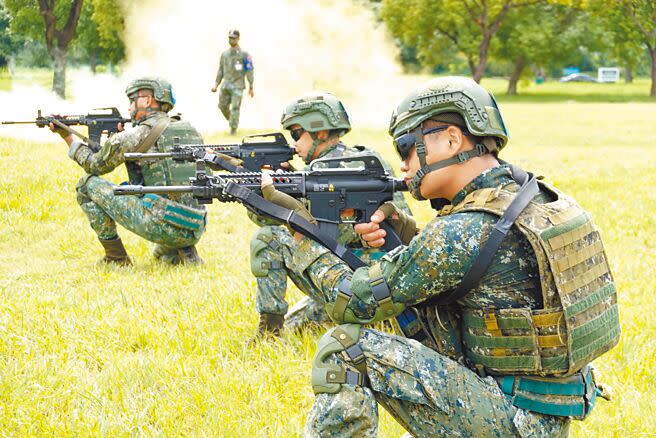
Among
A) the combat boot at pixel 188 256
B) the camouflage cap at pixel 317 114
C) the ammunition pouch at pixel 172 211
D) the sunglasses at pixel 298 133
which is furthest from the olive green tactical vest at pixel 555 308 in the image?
the combat boot at pixel 188 256

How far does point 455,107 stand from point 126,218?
16.4 ft

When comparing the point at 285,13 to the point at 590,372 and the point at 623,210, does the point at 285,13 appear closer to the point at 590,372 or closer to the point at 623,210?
the point at 623,210

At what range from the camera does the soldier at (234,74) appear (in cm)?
1978

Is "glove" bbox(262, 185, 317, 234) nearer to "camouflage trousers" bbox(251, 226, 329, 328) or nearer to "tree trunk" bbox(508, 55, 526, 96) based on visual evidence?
"camouflage trousers" bbox(251, 226, 329, 328)

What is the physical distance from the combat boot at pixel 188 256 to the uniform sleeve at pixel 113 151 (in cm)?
108

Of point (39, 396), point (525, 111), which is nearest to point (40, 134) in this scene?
point (39, 396)

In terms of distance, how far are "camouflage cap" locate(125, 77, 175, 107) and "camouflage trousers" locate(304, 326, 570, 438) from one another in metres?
4.92

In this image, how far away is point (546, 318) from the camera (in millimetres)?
3160

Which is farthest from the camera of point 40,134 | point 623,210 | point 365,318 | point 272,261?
point 40,134

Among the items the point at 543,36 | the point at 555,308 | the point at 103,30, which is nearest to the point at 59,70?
the point at 103,30

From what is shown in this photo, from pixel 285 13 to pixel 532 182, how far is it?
30.4 m

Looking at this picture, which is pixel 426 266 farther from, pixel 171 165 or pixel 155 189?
pixel 171 165

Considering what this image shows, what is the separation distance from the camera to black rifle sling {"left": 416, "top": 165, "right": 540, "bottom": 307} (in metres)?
3.12

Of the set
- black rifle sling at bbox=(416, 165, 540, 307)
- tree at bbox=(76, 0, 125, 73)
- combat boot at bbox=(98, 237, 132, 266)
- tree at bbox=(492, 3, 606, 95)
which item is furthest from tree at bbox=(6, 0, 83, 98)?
Answer: tree at bbox=(492, 3, 606, 95)
